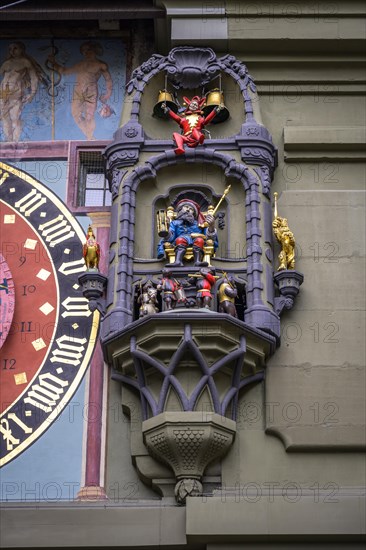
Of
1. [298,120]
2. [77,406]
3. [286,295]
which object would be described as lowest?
[77,406]

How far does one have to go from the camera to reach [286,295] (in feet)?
44.9

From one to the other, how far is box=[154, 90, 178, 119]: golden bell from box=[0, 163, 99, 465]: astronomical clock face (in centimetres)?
153

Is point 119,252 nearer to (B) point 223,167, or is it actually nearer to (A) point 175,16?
(B) point 223,167

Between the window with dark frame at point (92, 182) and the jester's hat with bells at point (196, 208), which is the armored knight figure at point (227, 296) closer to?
the jester's hat with bells at point (196, 208)

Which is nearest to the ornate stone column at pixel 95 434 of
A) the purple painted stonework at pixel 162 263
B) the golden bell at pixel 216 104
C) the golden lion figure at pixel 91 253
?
the purple painted stonework at pixel 162 263

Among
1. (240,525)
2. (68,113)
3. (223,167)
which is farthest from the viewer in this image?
(68,113)

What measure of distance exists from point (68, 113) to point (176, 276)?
288 centimetres

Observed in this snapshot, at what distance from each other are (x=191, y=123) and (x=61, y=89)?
1.90 metres

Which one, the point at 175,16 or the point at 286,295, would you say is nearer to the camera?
the point at 286,295

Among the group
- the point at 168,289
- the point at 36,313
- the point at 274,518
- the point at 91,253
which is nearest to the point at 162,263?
the point at 168,289

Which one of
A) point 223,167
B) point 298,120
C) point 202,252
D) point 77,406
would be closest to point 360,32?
point 298,120

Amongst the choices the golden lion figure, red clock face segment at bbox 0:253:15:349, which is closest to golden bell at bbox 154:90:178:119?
the golden lion figure

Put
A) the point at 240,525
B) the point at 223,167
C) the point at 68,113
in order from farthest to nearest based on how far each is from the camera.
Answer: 1. the point at 68,113
2. the point at 223,167
3. the point at 240,525

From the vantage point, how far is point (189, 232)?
1395cm
